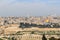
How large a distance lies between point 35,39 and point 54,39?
26.5 ft

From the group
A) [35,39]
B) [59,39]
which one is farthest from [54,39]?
[35,39]

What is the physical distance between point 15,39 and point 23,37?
832 millimetres

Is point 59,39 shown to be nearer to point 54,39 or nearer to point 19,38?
point 54,39

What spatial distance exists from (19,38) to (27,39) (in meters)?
0.71

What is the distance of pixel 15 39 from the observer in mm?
18375

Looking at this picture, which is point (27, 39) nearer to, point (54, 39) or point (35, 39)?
point (35, 39)

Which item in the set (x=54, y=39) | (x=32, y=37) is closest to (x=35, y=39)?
(x=32, y=37)

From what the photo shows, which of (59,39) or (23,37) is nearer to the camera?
(59,39)

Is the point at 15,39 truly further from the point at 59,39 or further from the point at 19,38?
the point at 59,39

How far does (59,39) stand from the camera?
1018cm

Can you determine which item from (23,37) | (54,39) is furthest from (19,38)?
(54,39)

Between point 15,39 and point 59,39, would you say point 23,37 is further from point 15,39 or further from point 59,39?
point 59,39

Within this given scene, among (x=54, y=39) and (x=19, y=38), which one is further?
(x=19, y=38)

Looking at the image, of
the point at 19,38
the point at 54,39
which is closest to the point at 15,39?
the point at 19,38
